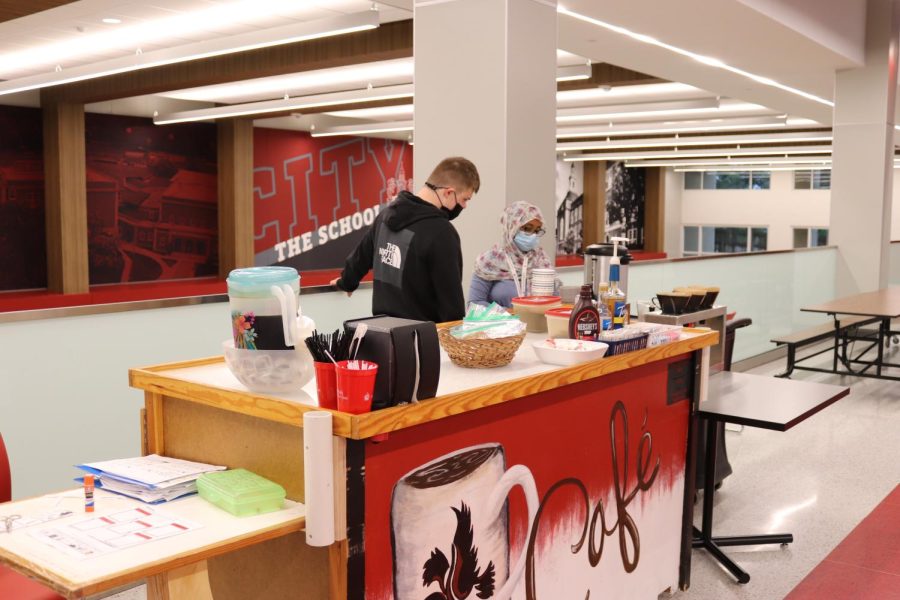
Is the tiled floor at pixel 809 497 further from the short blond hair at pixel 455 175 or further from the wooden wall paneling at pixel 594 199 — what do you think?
the wooden wall paneling at pixel 594 199

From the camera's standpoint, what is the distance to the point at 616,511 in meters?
2.97

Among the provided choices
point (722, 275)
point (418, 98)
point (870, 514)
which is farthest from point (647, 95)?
point (870, 514)

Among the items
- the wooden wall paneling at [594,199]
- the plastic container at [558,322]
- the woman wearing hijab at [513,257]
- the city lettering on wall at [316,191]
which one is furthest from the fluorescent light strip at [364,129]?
the plastic container at [558,322]

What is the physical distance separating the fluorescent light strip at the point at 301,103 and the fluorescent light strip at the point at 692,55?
3.09 metres

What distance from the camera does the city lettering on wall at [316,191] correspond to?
1565 cm

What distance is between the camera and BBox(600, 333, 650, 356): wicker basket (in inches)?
111

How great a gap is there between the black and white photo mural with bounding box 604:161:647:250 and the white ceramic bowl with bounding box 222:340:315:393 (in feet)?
70.9

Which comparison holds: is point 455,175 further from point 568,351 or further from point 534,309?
point 568,351

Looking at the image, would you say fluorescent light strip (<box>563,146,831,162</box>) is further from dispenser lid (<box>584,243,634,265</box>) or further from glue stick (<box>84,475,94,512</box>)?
glue stick (<box>84,475,94,512</box>)

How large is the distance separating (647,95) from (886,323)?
15.6 ft

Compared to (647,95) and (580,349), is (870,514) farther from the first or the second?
(647,95)

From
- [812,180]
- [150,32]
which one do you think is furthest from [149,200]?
[812,180]

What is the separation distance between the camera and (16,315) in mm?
3299

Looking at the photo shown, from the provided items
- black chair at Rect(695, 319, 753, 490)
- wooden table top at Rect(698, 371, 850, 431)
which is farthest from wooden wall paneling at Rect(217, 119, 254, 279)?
wooden table top at Rect(698, 371, 850, 431)
